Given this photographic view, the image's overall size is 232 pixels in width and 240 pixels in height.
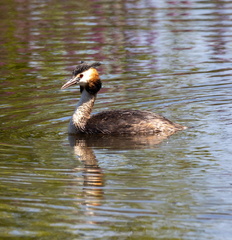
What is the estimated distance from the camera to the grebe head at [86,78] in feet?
37.2

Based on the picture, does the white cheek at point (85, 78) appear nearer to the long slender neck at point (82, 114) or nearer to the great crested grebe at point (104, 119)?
the great crested grebe at point (104, 119)

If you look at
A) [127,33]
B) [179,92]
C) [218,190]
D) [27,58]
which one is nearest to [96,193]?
[218,190]

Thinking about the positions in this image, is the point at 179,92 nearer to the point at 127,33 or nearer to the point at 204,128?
the point at 204,128

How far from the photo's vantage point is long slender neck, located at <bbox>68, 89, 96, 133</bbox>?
11422 mm

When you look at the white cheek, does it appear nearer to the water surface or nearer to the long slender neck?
the long slender neck

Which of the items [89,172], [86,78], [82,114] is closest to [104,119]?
[82,114]

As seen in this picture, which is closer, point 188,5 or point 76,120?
point 76,120

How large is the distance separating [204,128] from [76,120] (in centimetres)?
197

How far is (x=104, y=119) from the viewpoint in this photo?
11.3m

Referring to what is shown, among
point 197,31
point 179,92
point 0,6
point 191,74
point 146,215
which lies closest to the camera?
point 146,215

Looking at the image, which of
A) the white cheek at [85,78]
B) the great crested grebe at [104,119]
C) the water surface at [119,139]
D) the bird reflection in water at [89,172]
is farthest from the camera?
the white cheek at [85,78]

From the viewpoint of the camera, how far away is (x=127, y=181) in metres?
8.52

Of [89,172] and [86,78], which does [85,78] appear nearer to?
[86,78]

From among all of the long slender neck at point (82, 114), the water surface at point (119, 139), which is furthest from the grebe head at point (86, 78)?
the water surface at point (119, 139)
